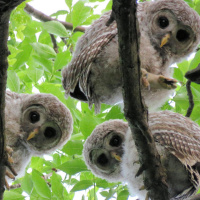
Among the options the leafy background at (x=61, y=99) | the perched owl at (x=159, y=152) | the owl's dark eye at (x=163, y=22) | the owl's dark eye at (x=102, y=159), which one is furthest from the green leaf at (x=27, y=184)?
the owl's dark eye at (x=163, y=22)

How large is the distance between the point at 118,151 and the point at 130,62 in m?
1.32

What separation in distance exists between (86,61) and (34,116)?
29.6 inches

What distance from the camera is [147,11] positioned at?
8.89 ft

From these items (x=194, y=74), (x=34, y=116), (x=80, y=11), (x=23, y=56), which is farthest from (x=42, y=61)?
(x=194, y=74)

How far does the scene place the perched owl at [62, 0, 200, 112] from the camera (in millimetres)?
2514

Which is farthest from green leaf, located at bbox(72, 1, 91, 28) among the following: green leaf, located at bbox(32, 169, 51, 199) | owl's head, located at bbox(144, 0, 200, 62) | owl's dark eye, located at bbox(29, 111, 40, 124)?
green leaf, located at bbox(32, 169, 51, 199)

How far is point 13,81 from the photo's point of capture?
10.9 feet

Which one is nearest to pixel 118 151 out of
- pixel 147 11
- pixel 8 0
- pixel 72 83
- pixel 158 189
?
pixel 72 83

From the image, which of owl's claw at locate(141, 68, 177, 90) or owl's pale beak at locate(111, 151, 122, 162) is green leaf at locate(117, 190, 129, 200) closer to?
owl's pale beak at locate(111, 151, 122, 162)

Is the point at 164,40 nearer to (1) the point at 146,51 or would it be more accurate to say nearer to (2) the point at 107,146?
(1) the point at 146,51

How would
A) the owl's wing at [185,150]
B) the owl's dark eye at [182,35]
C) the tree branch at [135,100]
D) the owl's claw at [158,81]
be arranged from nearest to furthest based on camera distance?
1. the tree branch at [135,100]
2. the owl's wing at [185,150]
3. the owl's claw at [158,81]
4. the owl's dark eye at [182,35]

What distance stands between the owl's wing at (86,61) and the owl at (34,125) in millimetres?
436

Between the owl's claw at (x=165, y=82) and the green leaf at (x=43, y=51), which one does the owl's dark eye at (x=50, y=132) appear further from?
the owl's claw at (x=165, y=82)

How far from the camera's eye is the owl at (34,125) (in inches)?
114
